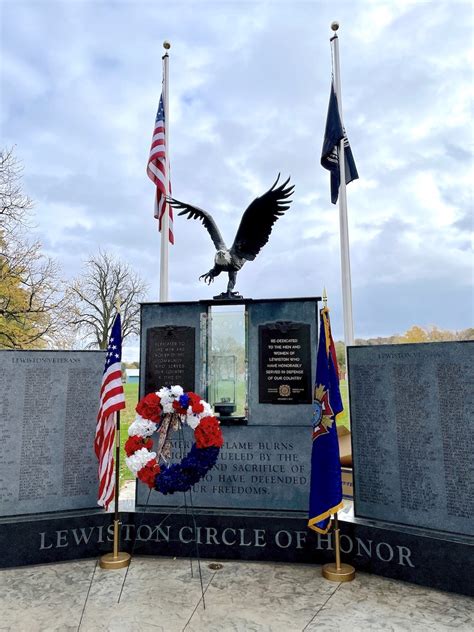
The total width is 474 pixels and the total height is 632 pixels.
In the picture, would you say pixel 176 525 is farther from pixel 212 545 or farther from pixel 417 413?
pixel 417 413

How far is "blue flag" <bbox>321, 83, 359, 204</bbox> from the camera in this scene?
8.48 m

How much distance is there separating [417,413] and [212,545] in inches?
112

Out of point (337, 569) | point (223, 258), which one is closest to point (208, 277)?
point (223, 258)

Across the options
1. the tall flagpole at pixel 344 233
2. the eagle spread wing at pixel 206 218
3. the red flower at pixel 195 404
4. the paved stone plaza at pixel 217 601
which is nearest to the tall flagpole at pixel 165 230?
the eagle spread wing at pixel 206 218

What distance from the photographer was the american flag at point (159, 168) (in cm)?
838

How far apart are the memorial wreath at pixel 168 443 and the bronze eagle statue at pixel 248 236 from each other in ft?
6.29

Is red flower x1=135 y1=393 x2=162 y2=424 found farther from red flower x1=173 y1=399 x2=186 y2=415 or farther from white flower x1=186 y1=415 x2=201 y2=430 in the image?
white flower x1=186 y1=415 x2=201 y2=430

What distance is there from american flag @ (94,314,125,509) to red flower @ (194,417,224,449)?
44.4 inches

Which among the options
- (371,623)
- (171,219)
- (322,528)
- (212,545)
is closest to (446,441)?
(322,528)

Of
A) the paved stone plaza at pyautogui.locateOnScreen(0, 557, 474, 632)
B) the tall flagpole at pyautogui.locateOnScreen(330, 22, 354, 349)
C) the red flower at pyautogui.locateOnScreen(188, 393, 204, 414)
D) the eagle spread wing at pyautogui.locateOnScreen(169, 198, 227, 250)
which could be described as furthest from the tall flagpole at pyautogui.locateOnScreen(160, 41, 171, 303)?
the paved stone plaza at pyautogui.locateOnScreen(0, 557, 474, 632)

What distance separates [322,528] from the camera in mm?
4672

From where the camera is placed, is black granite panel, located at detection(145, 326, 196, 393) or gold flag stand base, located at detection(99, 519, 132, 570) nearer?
gold flag stand base, located at detection(99, 519, 132, 570)

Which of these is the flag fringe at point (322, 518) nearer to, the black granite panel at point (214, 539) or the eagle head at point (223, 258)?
the black granite panel at point (214, 539)

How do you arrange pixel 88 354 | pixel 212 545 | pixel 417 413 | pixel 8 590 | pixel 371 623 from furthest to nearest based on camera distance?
pixel 88 354
pixel 212 545
pixel 417 413
pixel 8 590
pixel 371 623
